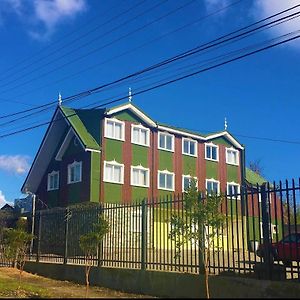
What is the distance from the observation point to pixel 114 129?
1416 inches

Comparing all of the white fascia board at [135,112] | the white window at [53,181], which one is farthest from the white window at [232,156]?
the white window at [53,181]

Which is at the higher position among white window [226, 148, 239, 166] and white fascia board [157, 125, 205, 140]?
white fascia board [157, 125, 205, 140]

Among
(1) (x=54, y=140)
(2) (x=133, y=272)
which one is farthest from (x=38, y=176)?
(2) (x=133, y=272)

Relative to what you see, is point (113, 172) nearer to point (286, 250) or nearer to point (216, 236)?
point (216, 236)

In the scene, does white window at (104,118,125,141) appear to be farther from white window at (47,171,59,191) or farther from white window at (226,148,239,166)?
white window at (226,148,239,166)

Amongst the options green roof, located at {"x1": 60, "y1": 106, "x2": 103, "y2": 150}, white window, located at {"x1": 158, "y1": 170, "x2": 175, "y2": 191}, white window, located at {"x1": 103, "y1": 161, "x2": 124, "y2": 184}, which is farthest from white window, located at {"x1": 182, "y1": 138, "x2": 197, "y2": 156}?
green roof, located at {"x1": 60, "y1": 106, "x2": 103, "y2": 150}

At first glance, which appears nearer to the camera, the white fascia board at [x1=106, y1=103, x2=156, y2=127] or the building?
the building

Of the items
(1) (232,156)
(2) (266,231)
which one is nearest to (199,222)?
(2) (266,231)

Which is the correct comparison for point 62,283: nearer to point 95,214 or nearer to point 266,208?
point 95,214

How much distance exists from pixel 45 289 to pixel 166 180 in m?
24.4

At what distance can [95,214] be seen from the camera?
56.5 ft

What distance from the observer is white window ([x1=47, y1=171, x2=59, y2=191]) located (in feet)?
127

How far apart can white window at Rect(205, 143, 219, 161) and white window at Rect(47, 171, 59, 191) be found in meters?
12.0

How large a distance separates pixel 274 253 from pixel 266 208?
100cm
